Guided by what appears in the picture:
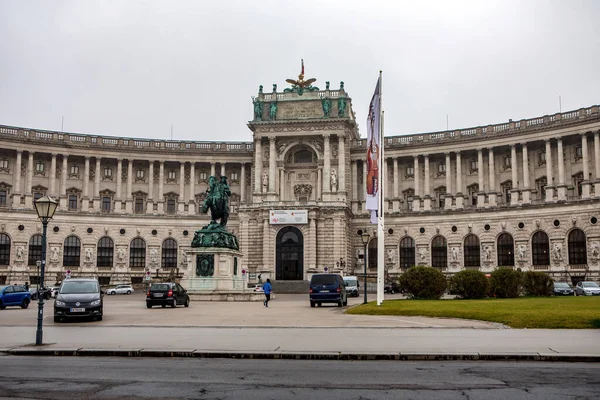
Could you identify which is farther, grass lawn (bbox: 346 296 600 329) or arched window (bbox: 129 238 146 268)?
arched window (bbox: 129 238 146 268)

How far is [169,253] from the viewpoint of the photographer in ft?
288

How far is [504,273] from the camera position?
→ 43938mm

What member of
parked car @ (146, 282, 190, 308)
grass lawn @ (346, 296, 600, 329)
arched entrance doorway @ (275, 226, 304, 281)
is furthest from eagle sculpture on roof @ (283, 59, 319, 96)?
grass lawn @ (346, 296, 600, 329)

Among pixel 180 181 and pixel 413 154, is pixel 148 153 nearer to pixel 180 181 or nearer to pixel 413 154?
pixel 180 181

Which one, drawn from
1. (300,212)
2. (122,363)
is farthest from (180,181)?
(122,363)

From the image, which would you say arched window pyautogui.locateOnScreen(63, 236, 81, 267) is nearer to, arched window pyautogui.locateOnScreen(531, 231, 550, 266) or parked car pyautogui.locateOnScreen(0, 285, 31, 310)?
parked car pyautogui.locateOnScreen(0, 285, 31, 310)

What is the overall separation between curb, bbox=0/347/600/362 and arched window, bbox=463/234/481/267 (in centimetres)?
6420

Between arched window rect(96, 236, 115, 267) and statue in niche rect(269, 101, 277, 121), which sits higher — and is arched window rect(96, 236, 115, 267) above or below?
below

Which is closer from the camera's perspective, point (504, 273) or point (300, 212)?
point (504, 273)

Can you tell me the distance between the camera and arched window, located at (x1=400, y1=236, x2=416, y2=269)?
274ft

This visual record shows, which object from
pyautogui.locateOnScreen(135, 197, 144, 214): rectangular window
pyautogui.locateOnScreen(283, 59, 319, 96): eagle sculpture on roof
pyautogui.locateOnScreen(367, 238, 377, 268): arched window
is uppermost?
pyautogui.locateOnScreen(283, 59, 319, 96): eagle sculpture on roof

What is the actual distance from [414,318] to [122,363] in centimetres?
1617

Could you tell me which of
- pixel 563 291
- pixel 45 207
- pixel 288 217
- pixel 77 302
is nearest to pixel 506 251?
pixel 563 291

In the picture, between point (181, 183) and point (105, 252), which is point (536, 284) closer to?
point (181, 183)
